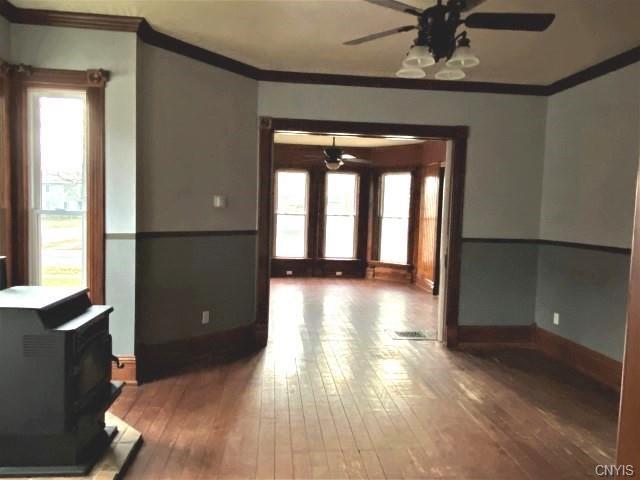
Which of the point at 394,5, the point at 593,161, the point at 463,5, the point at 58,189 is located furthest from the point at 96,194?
the point at 593,161

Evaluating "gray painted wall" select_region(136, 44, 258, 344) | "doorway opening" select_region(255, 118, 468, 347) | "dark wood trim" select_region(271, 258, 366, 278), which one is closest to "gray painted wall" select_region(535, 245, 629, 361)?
"doorway opening" select_region(255, 118, 468, 347)

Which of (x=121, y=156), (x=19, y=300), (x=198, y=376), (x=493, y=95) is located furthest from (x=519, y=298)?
(x=19, y=300)

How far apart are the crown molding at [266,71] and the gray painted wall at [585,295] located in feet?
5.36

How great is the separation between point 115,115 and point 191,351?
6.80 ft

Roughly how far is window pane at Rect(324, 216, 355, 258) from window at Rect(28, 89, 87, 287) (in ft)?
21.3

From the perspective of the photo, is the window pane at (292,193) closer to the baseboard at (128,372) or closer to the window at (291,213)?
the window at (291,213)

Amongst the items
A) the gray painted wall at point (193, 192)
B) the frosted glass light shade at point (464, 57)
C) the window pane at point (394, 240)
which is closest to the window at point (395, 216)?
the window pane at point (394, 240)

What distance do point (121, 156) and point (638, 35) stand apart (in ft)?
13.1

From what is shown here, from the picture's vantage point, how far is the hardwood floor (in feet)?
8.42

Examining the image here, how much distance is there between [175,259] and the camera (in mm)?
3959

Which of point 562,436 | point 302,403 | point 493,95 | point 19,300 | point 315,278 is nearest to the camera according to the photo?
point 19,300

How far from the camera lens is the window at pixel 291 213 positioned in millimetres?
9617

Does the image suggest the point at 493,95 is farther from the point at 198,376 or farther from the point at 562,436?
the point at 198,376

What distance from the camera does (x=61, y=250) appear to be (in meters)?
3.55
